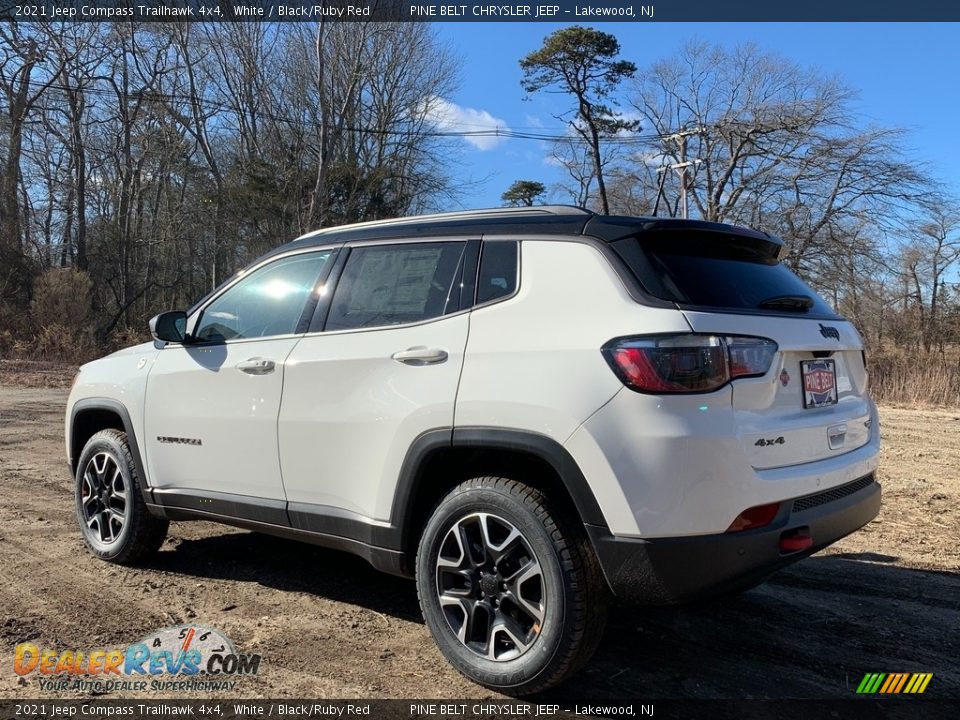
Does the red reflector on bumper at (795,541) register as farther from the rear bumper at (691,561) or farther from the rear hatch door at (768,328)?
the rear hatch door at (768,328)

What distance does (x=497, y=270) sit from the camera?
3090mm

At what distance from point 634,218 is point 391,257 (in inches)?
48.2

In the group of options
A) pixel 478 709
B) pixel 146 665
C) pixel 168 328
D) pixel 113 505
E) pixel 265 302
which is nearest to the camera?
pixel 478 709

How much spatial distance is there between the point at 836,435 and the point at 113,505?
4.13 metres

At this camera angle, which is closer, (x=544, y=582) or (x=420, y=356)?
(x=544, y=582)

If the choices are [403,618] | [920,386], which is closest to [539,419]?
[403,618]

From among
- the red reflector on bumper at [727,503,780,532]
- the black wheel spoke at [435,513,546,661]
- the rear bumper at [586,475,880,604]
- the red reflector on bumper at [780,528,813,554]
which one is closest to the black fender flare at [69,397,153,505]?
the black wheel spoke at [435,513,546,661]

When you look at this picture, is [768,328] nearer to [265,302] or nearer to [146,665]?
[265,302]

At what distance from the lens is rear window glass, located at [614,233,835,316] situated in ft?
8.91

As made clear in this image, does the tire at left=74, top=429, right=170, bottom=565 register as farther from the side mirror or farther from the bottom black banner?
the bottom black banner

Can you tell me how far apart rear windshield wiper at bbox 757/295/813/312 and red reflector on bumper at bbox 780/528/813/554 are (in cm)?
87

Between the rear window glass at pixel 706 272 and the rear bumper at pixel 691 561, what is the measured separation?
83cm

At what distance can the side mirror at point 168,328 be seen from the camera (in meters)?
4.13

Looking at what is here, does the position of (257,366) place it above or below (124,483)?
above
